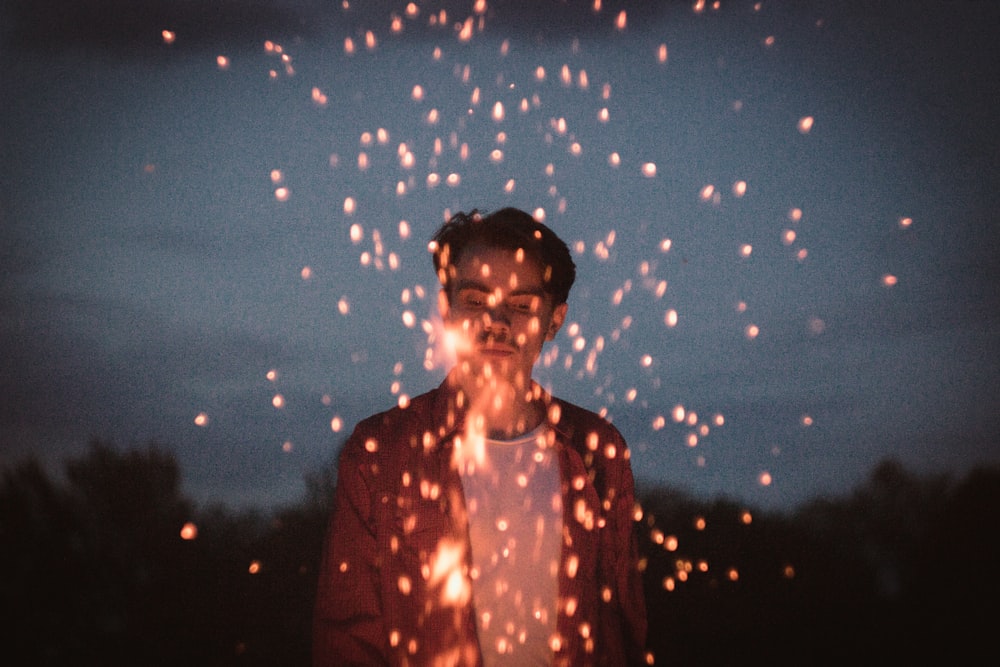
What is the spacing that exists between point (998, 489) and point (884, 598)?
152 cm

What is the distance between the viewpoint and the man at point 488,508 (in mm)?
2590

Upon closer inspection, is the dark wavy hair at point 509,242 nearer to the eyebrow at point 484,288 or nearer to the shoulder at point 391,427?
the eyebrow at point 484,288

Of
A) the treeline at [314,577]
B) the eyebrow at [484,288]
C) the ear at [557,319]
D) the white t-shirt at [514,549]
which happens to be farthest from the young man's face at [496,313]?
the treeline at [314,577]

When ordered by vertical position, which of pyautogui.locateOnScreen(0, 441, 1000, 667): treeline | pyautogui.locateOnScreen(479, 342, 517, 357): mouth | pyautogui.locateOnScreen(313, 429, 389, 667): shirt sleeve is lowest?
pyautogui.locateOnScreen(0, 441, 1000, 667): treeline

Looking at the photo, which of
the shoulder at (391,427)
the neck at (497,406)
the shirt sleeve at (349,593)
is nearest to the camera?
the shirt sleeve at (349,593)

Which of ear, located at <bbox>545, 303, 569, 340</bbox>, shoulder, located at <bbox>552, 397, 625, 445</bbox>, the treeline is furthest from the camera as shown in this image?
the treeline

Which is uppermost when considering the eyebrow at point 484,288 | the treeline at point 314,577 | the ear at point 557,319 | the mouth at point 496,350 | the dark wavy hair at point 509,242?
the dark wavy hair at point 509,242

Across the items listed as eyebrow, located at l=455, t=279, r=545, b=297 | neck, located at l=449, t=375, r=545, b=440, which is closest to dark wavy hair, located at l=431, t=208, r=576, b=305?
eyebrow, located at l=455, t=279, r=545, b=297

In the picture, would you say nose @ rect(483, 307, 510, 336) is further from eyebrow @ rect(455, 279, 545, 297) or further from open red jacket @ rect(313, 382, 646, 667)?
open red jacket @ rect(313, 382, 646, 667)

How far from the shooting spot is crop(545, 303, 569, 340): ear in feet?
10.6

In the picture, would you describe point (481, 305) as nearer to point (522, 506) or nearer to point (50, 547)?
point (522, 506)

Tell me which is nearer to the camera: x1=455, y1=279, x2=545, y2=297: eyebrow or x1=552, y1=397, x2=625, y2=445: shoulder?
x1=455, y1=279, x2=545, y2=297: eyebrow

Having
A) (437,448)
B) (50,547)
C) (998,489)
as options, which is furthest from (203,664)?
(998,489)

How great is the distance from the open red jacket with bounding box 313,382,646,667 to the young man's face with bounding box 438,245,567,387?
0.24m
